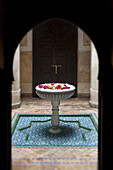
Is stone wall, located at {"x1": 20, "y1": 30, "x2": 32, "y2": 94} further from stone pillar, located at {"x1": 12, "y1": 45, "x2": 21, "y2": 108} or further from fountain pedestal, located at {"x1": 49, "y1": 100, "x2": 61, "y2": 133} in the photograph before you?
fountain pedestal, located at {"x1": 49, "y1": 100, "x2": 61, "y2": 133}

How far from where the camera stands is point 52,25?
9.50 m

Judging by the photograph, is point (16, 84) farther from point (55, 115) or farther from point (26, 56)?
point (55, 115)

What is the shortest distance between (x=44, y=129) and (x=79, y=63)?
16.3 ft

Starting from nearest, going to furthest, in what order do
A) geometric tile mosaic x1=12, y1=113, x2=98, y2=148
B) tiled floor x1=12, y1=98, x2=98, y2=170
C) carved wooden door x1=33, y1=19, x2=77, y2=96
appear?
1. tiled floor x1=12, y1=98, x2=98, y2=170
2. geometric tile mosaic x1=12, y1=113, x2=98, y2=148
3. carved wooden door x1=33, y1=19, x2=77, y2=96

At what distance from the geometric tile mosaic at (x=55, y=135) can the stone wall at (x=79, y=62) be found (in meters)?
3.26

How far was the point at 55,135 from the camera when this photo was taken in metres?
5.00

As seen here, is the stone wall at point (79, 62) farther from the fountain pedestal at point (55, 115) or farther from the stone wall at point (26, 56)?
the fountain pedestal at point (55, 115)

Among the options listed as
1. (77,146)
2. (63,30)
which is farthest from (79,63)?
(77,146)

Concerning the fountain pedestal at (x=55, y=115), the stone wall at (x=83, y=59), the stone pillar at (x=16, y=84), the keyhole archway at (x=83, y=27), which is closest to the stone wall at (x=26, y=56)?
the stone pillar at (x=16, y=84)

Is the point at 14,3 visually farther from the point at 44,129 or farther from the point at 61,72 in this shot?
the point at 61,72

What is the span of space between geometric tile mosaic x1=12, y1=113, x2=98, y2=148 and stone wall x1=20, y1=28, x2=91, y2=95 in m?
3.26

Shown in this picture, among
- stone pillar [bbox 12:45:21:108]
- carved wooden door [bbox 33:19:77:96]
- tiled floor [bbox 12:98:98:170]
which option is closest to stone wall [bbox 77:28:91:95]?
carved wooden door [bbox 33:19:77:96]

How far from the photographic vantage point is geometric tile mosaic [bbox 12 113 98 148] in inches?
175

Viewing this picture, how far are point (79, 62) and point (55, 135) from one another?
5315mm
